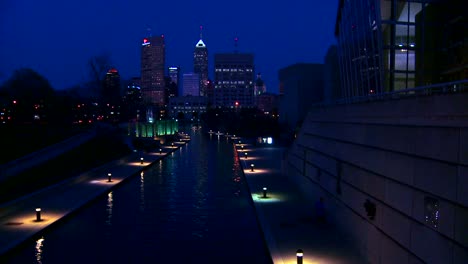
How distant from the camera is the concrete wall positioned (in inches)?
358

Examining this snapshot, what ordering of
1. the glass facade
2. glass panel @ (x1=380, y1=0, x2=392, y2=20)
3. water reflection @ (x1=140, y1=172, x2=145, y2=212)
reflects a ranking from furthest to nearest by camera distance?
1. the glass facade
2. glass panel @ (x1=380, y1=0, x2=392, y2=20)
3. water reflection @ (x1=140, y1=172, x2=145, y2=212)

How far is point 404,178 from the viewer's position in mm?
11453

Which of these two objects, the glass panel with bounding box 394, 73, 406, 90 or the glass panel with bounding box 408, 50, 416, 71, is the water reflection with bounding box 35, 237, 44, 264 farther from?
the glass panel with bounding box 408, 50, 416, 71

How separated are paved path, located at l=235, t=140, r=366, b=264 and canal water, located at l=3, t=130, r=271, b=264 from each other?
551 millimetres

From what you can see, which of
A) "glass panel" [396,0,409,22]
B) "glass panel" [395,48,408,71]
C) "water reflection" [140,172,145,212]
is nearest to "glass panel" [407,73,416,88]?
"glass panel" [395,48,408,71]

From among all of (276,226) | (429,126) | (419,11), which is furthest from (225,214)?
(419,11)

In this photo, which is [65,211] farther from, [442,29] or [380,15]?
[442,29]

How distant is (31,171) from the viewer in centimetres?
2883

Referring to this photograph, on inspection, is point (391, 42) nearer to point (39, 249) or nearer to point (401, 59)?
point (401, 59)

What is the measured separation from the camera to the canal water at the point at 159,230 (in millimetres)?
14992

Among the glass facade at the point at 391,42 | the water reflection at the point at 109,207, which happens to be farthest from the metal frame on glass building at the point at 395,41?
the water reflection at the point at 109,207

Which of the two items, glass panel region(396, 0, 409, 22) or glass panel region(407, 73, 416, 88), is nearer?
glass panel region(396, 0, 409, 22)

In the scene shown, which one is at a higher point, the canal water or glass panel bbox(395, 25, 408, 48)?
glass panel bbox(395, 25, 408, 48)

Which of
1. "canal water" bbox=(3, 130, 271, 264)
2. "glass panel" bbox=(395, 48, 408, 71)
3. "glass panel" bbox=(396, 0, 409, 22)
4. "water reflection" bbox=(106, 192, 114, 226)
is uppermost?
"glass panel" bbox=(396, 0, 409, 22)
